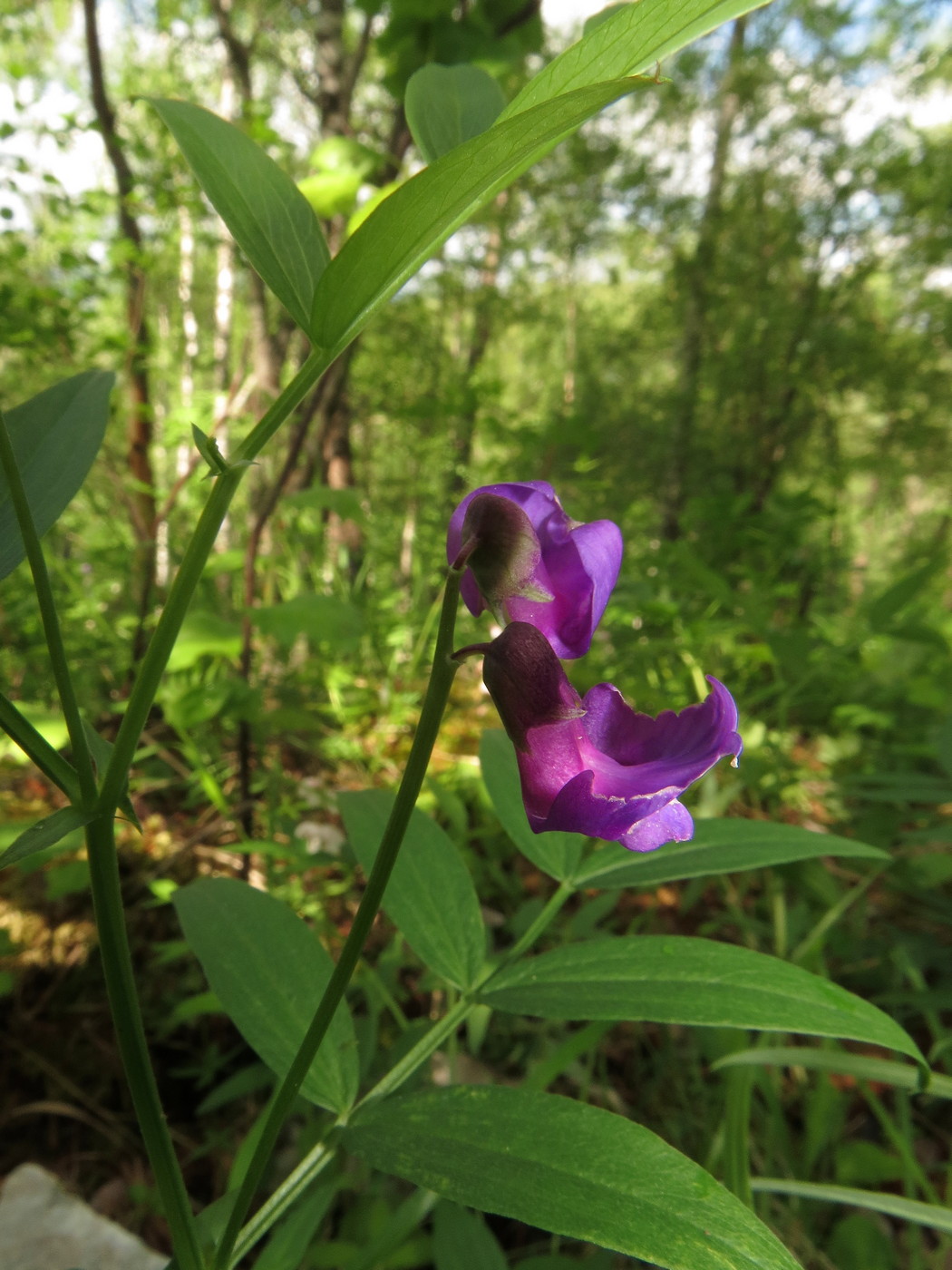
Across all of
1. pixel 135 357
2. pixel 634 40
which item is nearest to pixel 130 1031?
pixel 634 40

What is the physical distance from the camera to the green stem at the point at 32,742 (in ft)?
1.27

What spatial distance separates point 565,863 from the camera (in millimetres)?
710

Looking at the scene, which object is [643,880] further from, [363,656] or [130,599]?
[130,599]

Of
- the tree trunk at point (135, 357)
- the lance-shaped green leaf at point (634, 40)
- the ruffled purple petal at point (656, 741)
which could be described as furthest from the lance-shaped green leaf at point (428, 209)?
the tree trunk at point (135, 357)

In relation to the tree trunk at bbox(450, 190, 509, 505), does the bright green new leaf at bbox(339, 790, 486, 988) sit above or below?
below

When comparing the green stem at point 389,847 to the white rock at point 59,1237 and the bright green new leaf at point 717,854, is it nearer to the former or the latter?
the bright green new leaf at point 717,854

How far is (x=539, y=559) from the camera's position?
15.3 inches

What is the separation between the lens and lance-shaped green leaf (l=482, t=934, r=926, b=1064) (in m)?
0.50

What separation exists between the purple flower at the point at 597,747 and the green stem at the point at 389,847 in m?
0.03

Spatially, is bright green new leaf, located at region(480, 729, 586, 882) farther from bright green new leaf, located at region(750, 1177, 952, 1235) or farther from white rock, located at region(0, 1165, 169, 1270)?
white rock, located at region(0, 1165, 169, 1270)

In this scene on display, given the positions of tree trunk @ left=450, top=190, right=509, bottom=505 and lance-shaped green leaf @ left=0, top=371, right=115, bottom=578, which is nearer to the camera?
lance-shaped green leaf @ left=0, top=371, right=115, bottom=578

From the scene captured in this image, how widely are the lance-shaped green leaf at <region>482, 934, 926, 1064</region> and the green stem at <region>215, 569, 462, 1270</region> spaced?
19cm

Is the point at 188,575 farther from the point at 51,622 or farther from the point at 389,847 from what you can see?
the point at 389,847

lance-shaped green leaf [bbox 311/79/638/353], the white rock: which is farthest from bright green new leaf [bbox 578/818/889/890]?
the white rock
